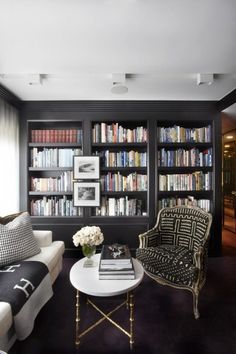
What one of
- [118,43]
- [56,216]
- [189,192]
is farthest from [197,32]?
[56,216]

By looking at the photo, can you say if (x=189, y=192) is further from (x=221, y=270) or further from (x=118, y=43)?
(x=118, y=43)

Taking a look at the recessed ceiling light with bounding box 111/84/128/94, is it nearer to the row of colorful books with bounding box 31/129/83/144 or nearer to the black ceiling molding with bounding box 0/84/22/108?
the row of colorful books with bounding box 31/129/83/144

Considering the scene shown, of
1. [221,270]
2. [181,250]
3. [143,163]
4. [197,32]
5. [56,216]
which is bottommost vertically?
[221,270]

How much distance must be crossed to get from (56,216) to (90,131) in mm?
1456

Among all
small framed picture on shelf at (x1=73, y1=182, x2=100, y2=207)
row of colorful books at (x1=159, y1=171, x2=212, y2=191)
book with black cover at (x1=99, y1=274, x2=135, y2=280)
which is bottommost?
book with black cover at (x1=99, y1=274, x2=135, y2=280)

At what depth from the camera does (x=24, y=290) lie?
151 cm

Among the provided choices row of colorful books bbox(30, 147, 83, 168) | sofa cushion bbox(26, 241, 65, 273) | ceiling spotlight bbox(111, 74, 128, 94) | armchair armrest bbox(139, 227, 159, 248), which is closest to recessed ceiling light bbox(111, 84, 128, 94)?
ceiling spotlight bbox(111, 74, 128, 94)

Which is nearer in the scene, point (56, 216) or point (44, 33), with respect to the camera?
point (44, 33)

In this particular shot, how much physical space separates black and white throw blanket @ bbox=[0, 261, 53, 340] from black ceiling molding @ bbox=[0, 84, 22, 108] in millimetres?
2126

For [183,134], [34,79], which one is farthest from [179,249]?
[34,79]

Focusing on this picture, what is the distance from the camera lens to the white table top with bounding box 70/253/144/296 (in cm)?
144

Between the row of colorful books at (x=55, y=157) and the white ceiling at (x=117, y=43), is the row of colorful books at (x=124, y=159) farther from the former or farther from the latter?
the white ceiling at (x=117, y=43)

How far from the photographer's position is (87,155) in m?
3.04

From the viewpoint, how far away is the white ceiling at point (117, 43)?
53.1 inches
